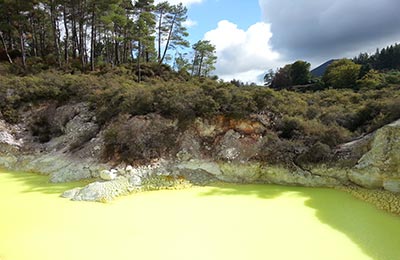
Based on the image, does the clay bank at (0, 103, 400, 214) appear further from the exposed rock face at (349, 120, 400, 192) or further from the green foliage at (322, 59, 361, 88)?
the green foliage at (322, 59, 361, 88)

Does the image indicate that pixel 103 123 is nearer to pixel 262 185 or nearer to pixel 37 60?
pixel 262 185

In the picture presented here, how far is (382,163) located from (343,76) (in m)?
23.2

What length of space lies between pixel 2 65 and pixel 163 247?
21571 mm

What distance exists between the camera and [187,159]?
1227 centimetres

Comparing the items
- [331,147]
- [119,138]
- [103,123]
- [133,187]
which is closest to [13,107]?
[103,123]

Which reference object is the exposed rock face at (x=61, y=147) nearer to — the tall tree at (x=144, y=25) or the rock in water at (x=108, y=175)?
the rock in water at (x=108, y=175)

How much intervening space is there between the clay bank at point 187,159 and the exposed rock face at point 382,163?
3 cm

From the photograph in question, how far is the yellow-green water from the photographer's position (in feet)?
19.8

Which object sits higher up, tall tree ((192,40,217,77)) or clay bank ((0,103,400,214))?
tall tree ((192,40,217,77))

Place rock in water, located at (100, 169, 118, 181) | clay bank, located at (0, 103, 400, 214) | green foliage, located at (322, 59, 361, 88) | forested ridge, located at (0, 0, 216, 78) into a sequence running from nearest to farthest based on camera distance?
1. clay bank, located at (0, 103, 400, 214)
2. rock in water, located at (100, 169, 118, 181)
3. forested ridge, located at (0, 0, 216, 78)
4. green foliage, located at (322, 59, 361, 88)

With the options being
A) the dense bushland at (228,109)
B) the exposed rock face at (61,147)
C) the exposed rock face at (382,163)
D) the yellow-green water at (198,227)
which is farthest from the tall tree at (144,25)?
the exposed rock face at (382,163)

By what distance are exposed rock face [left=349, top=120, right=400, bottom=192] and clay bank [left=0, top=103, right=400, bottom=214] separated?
28 mm

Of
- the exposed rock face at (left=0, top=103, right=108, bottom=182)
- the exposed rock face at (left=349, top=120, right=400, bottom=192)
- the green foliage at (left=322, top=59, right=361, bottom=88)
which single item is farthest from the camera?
the green foliage at (left=322, top=59, right=361, bottom=88)

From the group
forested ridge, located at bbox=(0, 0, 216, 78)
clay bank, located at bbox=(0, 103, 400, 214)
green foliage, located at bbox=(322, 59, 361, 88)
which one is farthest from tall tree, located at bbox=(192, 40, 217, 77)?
clay bank, located at bbox=(0, 103, 400, 214)
